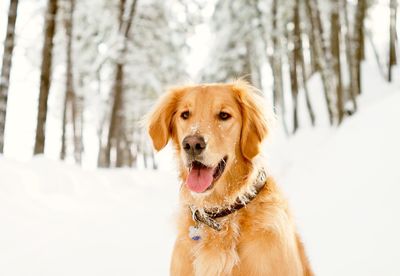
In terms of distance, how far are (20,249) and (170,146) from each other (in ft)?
10.6

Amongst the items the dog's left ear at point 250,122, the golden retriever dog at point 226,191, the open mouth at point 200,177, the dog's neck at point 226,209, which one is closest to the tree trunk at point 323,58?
the dog's left ear at point 250,122

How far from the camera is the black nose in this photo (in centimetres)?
386

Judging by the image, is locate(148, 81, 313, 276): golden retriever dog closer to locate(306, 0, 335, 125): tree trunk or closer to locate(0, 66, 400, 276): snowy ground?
locate(0, 66, 400, 276): snowy ground

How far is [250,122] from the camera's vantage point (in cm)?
434

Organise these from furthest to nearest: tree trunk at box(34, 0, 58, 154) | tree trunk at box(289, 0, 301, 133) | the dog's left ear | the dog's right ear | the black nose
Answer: tree trunk at box(289, 0, 301, 133)
tree trunk at box(34, 0, 58, 154)
the dog's right ear
the dog's left ear
the black nose

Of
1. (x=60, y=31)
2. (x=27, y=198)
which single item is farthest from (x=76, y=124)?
(x=27, y=198)

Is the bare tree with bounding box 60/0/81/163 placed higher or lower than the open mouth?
higher

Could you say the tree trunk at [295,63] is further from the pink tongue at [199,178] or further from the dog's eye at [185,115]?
the pink tongue at [199,178]

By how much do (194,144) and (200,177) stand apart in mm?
338

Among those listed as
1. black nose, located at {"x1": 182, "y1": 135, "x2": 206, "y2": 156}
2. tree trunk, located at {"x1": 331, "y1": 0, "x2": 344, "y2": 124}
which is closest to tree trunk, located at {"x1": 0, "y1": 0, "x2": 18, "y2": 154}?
black nose, located at {"x1": 182, "y1": 135, "x2": 206, "y2": 156}

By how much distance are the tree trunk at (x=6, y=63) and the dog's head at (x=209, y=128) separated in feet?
29.1

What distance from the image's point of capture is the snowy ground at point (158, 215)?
6.16 m

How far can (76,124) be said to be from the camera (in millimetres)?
25781

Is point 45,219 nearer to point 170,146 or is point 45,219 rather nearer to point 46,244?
point 46,244
